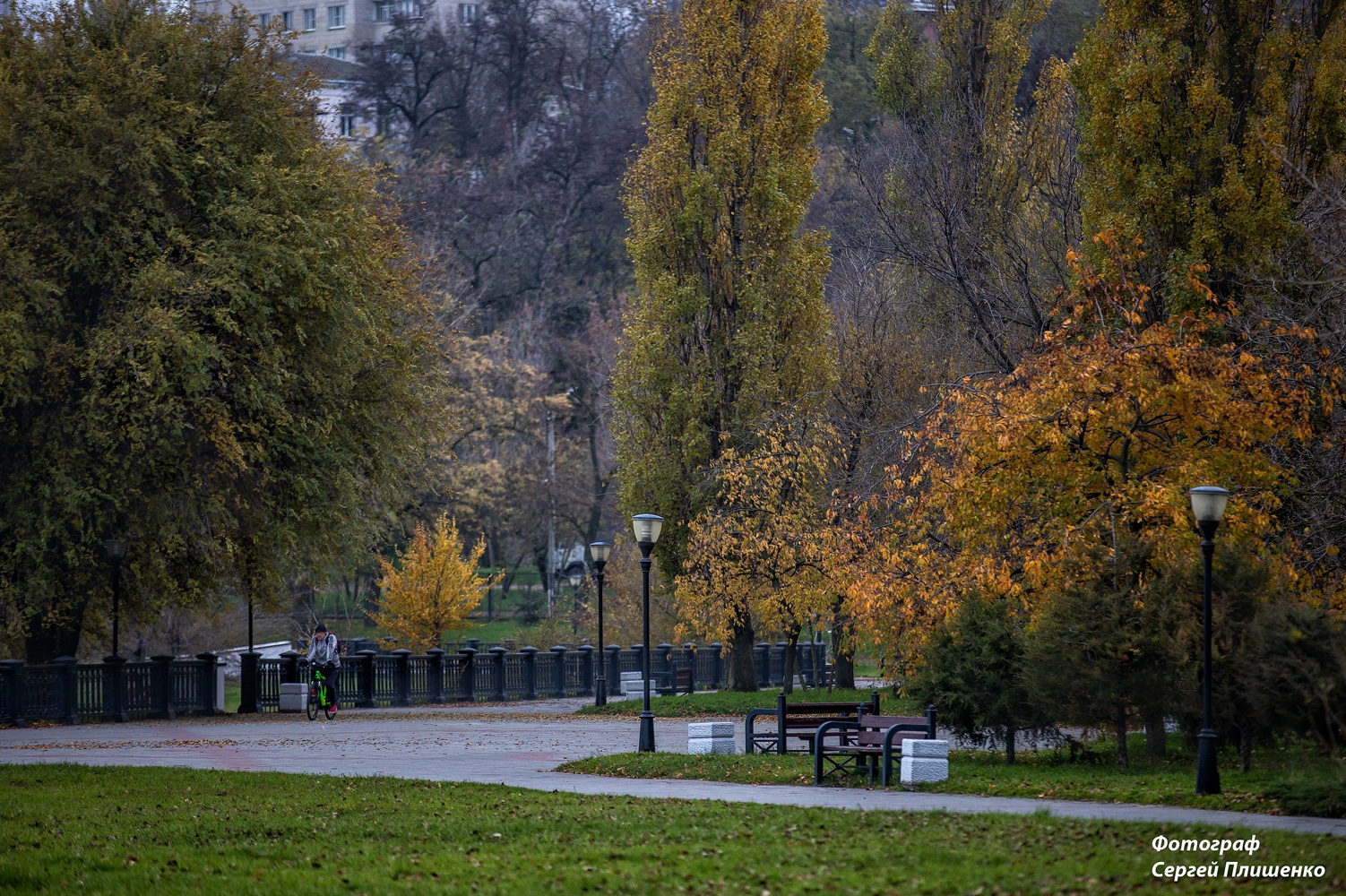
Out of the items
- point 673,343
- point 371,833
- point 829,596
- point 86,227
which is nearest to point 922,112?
point 673,343

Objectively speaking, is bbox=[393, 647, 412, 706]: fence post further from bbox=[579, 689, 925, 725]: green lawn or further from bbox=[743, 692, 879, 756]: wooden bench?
bbox=[743, 692, 879, 756]: wooden bench

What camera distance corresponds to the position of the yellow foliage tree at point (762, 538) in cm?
3184

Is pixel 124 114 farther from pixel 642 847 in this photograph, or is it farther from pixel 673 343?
pixel 642 847

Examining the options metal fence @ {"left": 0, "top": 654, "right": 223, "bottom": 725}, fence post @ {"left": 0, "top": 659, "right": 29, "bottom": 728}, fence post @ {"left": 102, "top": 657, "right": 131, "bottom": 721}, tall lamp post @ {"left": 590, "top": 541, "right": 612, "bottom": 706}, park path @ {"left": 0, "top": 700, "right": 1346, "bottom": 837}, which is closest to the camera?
park path @ {"left": 0, "top": 700, "right": 1346, "bottom": 837}

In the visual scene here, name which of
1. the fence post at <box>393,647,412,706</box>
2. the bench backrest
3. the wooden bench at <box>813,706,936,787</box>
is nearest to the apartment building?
the fence post at <box>393,647,412,706</box>

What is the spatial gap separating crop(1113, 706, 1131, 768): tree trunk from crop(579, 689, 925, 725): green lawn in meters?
11.6

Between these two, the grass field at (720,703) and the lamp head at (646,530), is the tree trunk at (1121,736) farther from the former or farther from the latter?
the grass field at (720,703)

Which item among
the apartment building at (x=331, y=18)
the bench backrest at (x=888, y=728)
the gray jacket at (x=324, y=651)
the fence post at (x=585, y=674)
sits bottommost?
the fence post at (x=585, y=674)

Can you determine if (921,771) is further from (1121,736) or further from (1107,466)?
(1107,466)

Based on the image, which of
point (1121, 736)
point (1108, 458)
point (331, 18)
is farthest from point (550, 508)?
point (331, 18)

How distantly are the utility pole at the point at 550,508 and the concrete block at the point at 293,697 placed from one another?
88.9 feet

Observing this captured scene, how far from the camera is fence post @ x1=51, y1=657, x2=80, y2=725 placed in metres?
28.5

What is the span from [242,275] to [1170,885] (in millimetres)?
24478

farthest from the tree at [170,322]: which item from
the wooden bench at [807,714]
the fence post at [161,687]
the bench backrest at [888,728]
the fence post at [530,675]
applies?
the bench backrest at [888,728]
